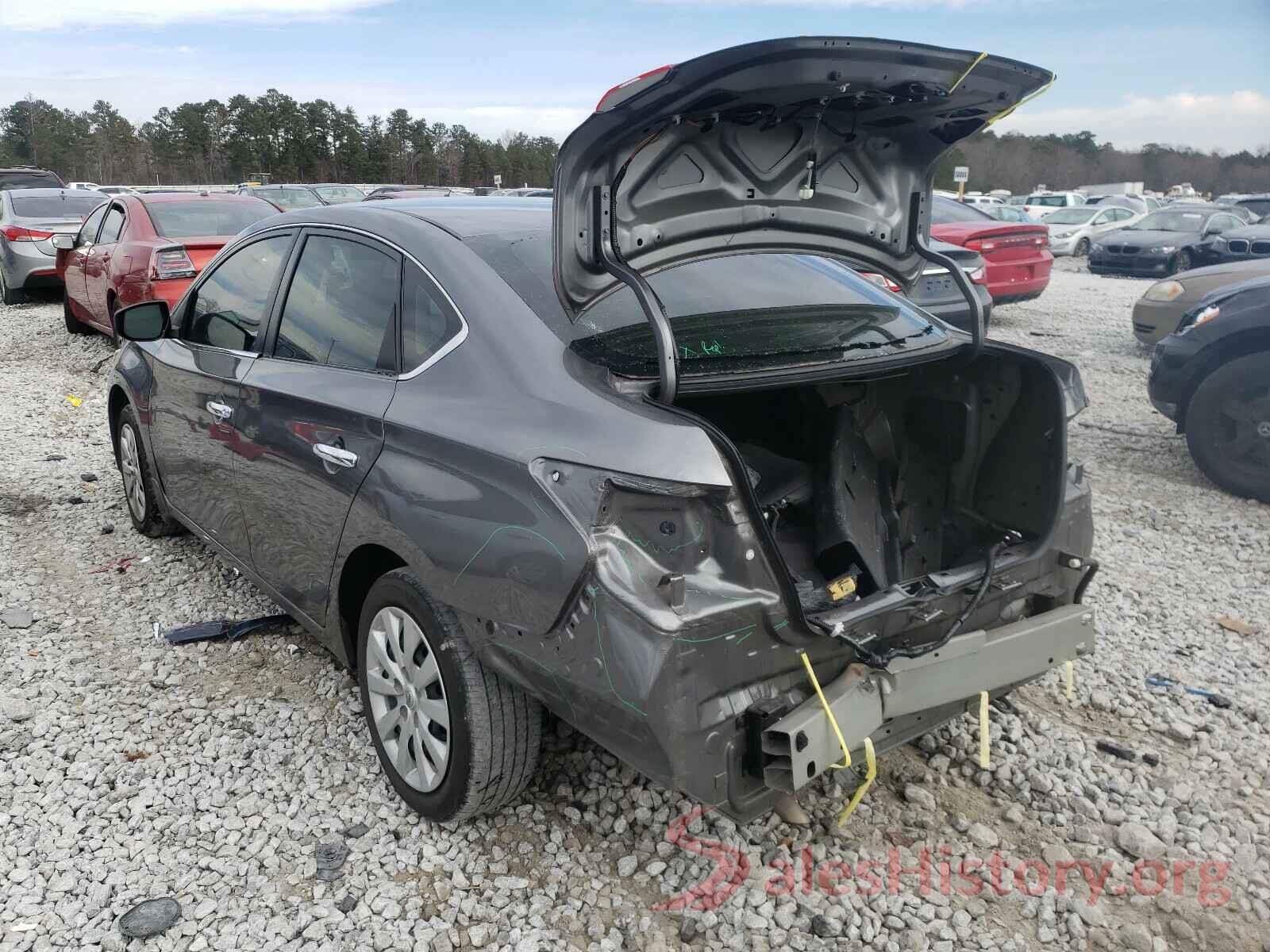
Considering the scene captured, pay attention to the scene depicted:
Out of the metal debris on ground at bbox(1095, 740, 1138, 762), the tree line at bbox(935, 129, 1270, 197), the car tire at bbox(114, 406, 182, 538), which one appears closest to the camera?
the metal debris on ground at bbox(1095, 740, 1138, 762)

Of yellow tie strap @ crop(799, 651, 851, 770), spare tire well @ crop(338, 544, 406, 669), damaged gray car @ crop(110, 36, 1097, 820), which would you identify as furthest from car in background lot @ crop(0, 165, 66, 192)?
yellow tie strap @ crop(799, 651, 851, 770)

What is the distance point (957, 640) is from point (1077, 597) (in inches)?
28.2

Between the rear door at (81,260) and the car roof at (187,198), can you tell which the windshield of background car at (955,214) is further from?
the rear door at (81,260)

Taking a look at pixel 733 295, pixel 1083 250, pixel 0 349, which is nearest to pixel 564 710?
pixel 733 295

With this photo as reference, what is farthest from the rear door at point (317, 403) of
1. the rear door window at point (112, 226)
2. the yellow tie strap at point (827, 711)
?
the rear door window at point (112, 226)

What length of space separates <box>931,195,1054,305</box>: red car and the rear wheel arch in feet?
16.4

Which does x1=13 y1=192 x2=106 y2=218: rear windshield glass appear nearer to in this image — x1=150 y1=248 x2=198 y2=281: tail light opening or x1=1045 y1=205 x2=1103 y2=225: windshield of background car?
x1=150 y1=248 x2=198 y2=281: tail light opening

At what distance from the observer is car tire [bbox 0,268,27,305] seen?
13.5 metres

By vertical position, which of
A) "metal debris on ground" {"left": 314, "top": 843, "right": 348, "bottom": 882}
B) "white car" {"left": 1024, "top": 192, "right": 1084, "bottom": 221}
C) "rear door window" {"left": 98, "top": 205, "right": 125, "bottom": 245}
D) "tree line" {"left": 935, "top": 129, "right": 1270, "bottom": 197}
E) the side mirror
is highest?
"tree line" {"left": 935, "top": 129, "right": 1270, "bottom": 197}

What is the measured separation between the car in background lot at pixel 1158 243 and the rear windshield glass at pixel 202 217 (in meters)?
16.1

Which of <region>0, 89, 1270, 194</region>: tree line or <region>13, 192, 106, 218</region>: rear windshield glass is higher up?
<region>0, 89, 1270, 194</region>: tree line

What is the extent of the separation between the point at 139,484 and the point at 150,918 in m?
2.95

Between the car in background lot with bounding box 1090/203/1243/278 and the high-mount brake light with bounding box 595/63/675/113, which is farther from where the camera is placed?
the car in background lot with bounding box 1090/203/1243/278

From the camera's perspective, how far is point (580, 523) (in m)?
2.09
